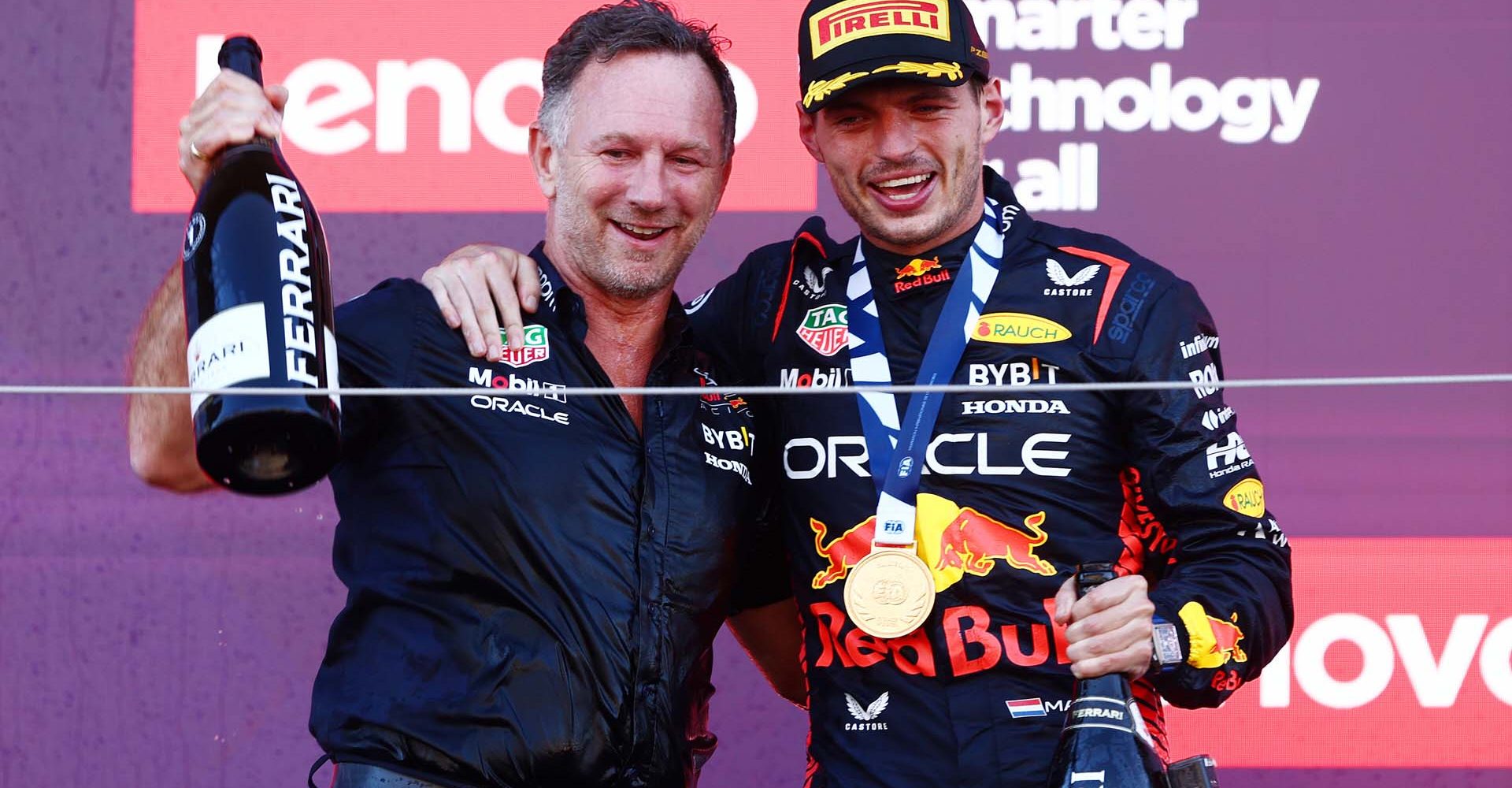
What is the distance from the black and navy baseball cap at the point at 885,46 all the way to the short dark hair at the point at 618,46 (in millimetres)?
97

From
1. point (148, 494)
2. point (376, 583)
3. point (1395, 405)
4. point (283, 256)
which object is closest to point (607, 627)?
point (376, 583)

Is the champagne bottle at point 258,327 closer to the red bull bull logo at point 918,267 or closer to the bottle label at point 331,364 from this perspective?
the bottle label at point 331,364

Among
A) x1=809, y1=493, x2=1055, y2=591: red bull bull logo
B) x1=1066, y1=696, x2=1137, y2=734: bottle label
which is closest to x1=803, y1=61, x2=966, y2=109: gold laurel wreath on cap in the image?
x1=809, y1=493, x2=1055, y2=591: red bull bull logo

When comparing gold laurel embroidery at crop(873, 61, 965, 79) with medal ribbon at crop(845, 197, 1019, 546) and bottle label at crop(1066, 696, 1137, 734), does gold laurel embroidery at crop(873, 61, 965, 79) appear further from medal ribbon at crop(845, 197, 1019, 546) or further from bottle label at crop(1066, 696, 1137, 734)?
bottle label at crop(1066, 696, 1137, 734)

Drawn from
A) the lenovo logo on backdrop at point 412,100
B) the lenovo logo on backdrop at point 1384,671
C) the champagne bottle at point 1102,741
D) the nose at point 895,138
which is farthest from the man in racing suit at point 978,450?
the lenovo logo on backdrop at point 1384,671

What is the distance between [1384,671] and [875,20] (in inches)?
47.0

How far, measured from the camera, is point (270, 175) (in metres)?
1.26

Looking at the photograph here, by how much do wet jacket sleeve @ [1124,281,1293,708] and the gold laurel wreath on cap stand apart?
28 centimetres

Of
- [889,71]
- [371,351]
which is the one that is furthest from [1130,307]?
[371,351]

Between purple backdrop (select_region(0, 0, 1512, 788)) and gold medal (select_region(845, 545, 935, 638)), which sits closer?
gold medal (select_region(845, 545, 935, 638))

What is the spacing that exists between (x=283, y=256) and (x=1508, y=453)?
1658mm

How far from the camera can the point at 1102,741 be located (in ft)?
3.83

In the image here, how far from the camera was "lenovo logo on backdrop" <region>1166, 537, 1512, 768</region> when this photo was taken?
2.13 m

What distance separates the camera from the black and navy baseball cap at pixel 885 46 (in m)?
1.49
